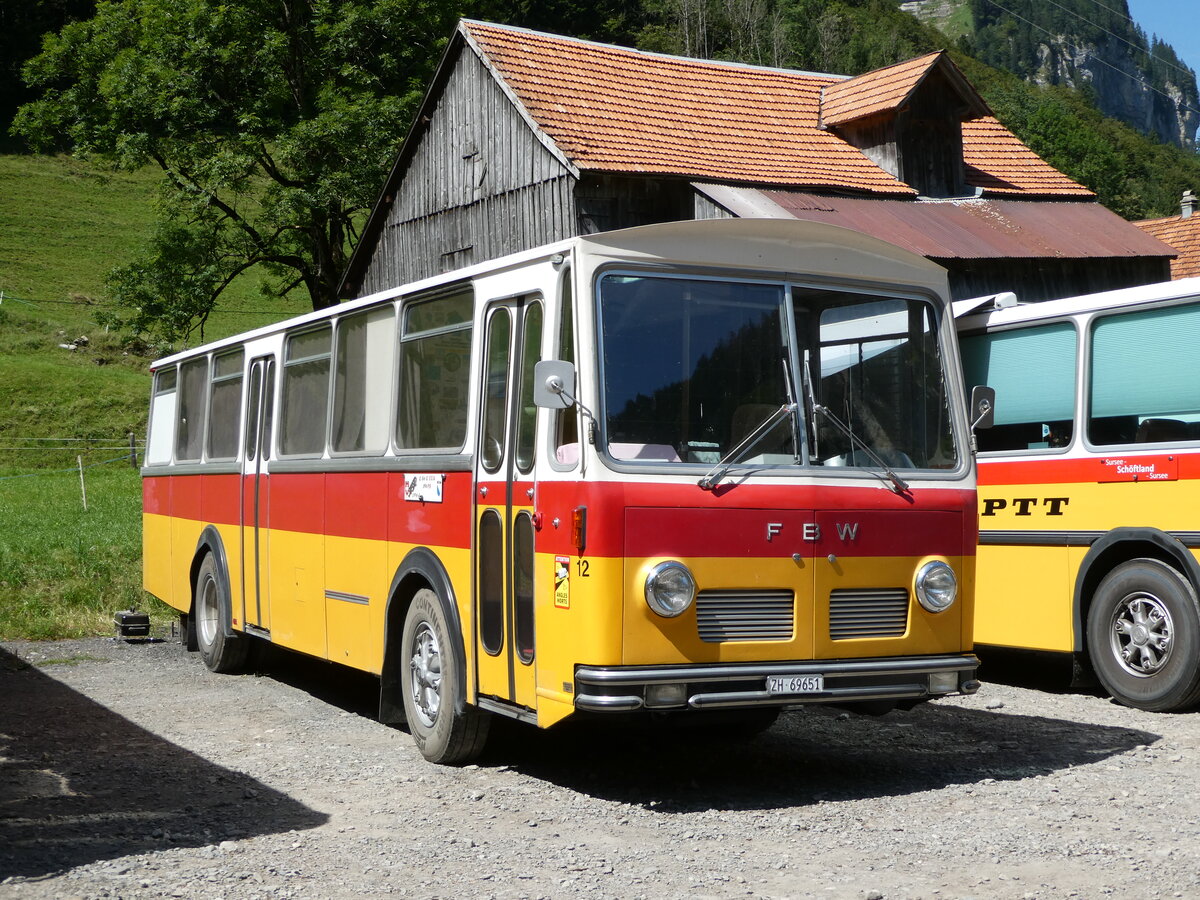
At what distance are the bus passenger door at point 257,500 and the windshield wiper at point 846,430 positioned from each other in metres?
5.23

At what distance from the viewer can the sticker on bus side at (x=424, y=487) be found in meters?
8.32

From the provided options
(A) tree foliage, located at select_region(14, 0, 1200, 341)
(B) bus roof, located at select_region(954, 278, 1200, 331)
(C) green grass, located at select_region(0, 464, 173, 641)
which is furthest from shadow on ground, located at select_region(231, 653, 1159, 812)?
(A) tree foliage, located at select_region(14, 0, 1200, 341)

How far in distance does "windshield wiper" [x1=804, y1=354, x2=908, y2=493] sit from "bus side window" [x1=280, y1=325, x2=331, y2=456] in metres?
3.98

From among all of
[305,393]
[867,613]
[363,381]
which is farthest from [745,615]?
[305,393]

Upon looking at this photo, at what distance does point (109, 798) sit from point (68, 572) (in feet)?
35.3

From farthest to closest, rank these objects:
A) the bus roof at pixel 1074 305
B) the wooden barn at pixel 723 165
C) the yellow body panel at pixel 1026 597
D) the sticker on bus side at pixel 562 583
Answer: the wooden barn at pixel 723 165, the yellow body panel at pixel 1026 597, the bus roof at pixel 1074 305, the sticker on bus side at pixel 562 583

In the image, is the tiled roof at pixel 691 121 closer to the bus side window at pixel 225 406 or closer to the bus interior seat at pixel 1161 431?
the bus side window at pixel 225 406

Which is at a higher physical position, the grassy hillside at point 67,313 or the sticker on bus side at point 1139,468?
the grassy hillside at point 67,313

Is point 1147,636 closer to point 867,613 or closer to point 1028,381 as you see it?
point 1028,381

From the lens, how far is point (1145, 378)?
9.96m

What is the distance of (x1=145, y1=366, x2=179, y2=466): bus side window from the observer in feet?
47.8

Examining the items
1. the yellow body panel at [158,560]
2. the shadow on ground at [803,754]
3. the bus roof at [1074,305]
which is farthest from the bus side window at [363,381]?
the yellow body panel at [158,560]

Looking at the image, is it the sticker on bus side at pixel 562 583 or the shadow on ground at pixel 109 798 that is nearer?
the shadow on ground at pixel 109 798

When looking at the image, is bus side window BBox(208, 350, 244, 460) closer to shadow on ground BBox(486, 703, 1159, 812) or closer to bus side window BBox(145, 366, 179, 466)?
bus side window BBox(145, 366, 179, 466)
